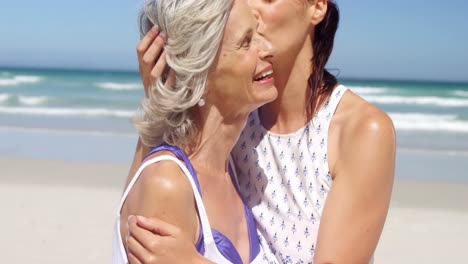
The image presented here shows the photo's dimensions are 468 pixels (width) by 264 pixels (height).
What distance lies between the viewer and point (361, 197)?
2848 mm

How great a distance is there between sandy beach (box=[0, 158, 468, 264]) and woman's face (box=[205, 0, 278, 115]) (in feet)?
13.8

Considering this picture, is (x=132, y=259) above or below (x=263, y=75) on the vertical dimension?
below

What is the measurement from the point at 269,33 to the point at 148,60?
0.47 metres

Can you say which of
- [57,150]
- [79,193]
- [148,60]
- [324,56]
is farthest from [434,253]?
[57,150]

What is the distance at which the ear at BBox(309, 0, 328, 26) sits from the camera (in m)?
3.08

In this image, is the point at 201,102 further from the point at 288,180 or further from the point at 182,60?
the point at 288,180

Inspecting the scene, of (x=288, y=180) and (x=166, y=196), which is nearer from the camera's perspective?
(x=166, y=196)

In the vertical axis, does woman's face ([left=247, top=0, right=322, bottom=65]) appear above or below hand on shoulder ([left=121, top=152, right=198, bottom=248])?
above

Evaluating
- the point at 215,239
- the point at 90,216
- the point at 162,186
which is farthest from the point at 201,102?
the point at 90,216

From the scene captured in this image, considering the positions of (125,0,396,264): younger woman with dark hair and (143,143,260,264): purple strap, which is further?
(125,0,396,264): younger woman with dark hair

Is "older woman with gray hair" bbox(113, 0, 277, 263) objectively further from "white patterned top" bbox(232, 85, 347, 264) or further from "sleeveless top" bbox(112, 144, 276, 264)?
"white patterned top" bbox(232, 85, 347, 264)

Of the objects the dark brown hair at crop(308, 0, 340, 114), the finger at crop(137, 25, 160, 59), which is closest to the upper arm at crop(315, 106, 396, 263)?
the dark brown hair at crop(308, 0, 340, 114)

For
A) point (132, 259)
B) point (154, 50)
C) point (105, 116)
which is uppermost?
point (154, 50)

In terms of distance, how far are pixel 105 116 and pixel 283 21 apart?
16474mm
